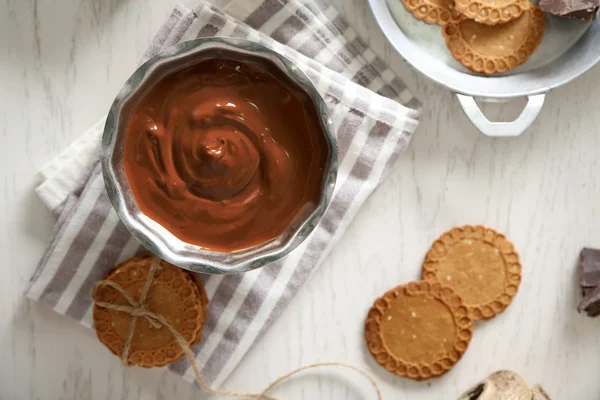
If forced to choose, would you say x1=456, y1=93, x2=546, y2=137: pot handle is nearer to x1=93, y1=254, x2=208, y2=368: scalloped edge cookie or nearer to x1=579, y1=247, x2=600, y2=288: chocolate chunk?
x1=579, y1=247, x2=600, y2=288: chocolate chunk

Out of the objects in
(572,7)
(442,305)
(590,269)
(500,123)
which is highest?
(572,7)

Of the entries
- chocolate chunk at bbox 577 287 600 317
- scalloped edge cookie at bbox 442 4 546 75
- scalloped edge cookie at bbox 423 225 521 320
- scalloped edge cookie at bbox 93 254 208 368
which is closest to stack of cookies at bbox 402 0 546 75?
scalloped edge cookie at bbox 442 4 546 75

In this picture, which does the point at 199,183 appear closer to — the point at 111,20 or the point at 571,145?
the point at 111,20

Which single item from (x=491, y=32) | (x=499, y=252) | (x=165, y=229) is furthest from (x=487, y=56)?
(x=165, y=229)

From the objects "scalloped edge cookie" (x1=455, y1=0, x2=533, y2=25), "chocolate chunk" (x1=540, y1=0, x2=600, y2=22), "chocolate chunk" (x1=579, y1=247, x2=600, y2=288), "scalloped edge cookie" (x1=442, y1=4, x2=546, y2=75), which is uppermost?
"chocolate chunk" (x1=540, y1=0, x2=600, y2=22)

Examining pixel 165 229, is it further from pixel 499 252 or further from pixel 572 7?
pixel 572 7
